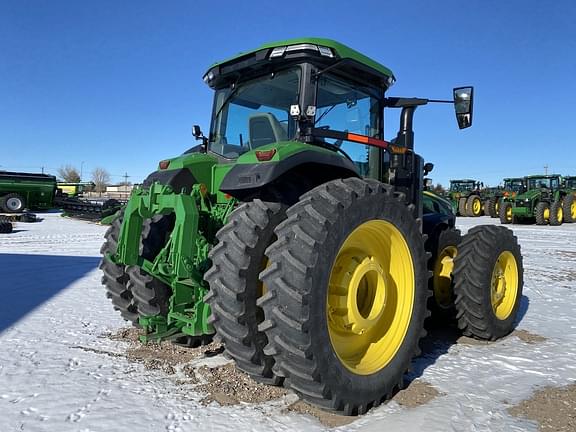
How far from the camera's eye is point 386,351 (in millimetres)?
3125

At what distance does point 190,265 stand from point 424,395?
1.77 meters

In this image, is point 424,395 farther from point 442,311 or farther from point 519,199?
point 519,199

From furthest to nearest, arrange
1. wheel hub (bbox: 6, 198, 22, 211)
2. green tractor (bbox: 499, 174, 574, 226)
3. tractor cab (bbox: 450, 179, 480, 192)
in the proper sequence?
tractor cab (bbox: 450, 179, 480, 192) < wheel hub (bbox: 6, 198, 22, 211) < green tractor (bbox: 499, 174, 574, 226)

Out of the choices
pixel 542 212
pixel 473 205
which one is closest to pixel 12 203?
pixel 542 212

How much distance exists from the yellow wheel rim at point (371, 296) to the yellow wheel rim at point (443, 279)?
1547mm

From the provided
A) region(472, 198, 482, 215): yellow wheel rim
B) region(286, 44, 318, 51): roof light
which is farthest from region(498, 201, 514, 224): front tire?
region(286, 44, 318, 51): roof light

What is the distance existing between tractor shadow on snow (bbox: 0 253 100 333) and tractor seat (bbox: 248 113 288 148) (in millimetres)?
2997

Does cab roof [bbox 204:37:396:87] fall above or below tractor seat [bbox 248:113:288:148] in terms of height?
above

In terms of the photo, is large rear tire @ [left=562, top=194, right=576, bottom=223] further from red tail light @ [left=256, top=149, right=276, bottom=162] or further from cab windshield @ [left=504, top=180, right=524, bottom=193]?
red tail light @ [left=256, top=149, right=276, bottom=162]

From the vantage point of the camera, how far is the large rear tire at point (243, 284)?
2.67 meters

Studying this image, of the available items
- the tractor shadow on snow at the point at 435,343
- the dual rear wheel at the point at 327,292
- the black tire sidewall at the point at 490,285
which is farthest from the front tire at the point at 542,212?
the dual rear wheel at the point at 327,292

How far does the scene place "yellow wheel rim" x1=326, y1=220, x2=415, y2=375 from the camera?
2.96 meters

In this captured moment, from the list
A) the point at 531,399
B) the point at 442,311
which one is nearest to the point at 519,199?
the point at 442,311

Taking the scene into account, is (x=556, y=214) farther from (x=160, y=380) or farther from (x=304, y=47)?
(x=160, y=380)
